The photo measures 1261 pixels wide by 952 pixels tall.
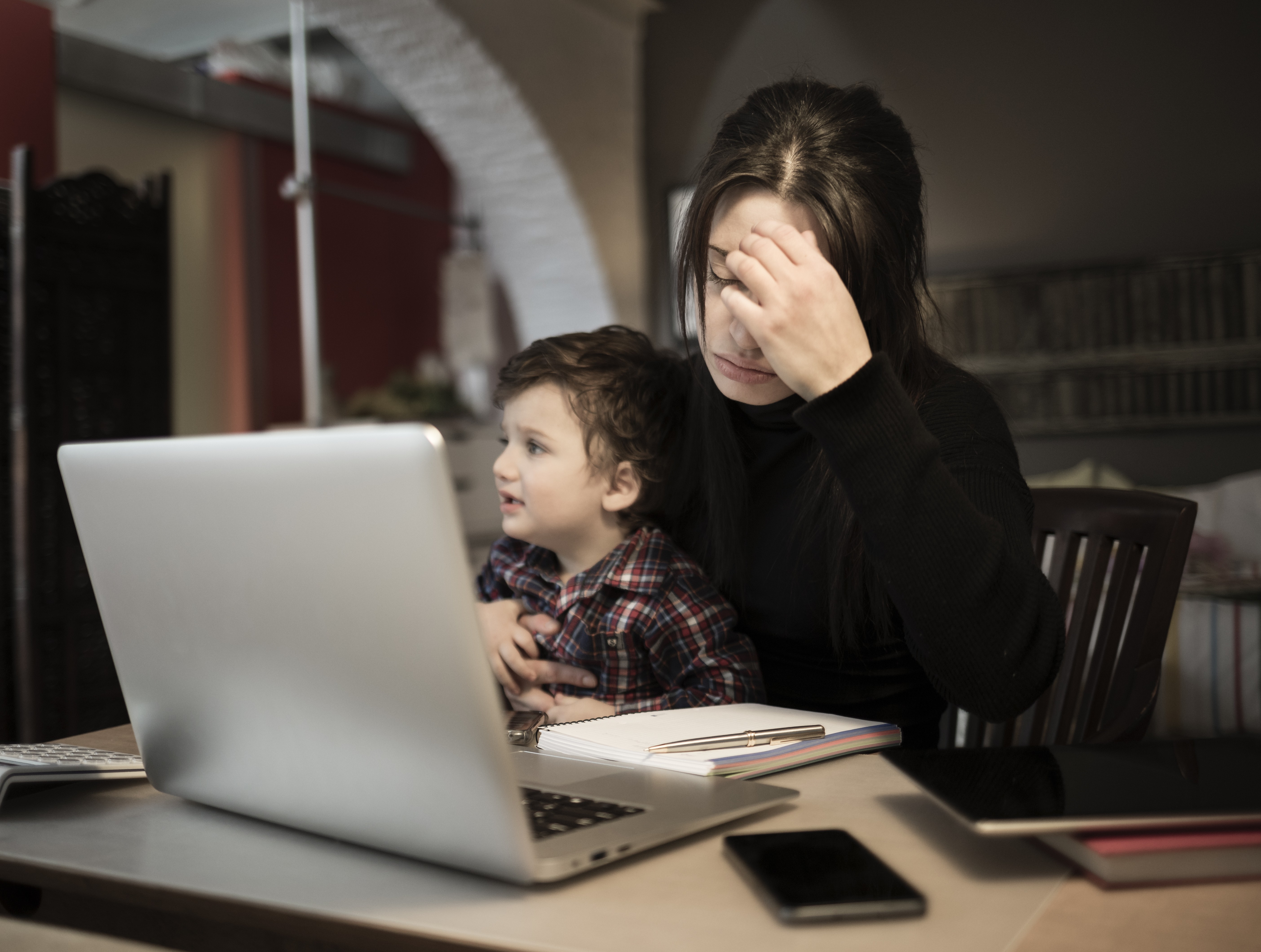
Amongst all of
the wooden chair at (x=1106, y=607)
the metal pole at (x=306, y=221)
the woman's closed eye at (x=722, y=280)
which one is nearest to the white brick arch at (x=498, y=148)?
the metal pole at (x=306, y=221)

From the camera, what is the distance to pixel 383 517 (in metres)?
0.50

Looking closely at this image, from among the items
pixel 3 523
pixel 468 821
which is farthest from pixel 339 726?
pixel 3 523

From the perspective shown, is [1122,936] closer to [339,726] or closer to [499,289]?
[339,726]

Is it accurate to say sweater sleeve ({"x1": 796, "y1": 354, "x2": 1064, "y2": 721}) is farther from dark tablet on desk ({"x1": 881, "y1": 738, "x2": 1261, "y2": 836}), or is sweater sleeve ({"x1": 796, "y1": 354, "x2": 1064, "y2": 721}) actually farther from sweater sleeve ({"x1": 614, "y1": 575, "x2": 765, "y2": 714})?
sweater sleeve ({"x1": 614, "y1": 575, "x2": 765, "y2": 714})

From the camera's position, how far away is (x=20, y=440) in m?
2.56

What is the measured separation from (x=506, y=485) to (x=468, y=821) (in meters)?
0.66

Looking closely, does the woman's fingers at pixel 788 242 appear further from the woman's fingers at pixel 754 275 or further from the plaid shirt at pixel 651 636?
the plaid shirt at pixel 651 636

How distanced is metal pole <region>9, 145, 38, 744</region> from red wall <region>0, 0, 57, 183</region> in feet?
1.99

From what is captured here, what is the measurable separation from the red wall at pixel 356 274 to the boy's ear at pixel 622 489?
12.2 ft

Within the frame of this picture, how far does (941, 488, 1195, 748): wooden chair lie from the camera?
→ 43.3 inches

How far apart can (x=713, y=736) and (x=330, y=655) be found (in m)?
0.34

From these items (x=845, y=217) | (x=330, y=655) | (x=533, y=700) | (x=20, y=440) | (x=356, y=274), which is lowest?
(x=533, y=700)

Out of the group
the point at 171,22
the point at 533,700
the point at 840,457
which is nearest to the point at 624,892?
the point at 840,457

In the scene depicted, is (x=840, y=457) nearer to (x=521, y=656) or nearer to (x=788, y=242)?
(x=788, y=242)
